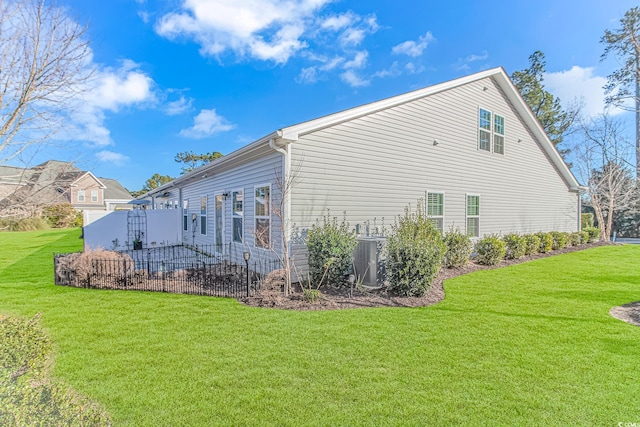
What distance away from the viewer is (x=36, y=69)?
4160mm

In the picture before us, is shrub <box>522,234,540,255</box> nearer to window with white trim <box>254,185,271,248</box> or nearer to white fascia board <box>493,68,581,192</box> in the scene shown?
white fascia board <box>493,68,581,192</box>

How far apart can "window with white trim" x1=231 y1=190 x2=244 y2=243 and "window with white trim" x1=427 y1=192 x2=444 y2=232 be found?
5691 millimetres

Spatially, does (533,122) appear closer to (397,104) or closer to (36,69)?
(397,104)

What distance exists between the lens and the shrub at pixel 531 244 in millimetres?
11266

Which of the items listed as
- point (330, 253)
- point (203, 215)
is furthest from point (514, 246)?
point (203, 215)

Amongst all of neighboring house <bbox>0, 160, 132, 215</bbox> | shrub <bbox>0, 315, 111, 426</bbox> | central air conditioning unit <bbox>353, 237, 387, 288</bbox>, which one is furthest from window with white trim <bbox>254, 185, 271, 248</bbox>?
shrub <bbox>0, 315, 111, 426</bbox>

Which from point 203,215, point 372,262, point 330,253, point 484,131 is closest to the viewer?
point 330,253

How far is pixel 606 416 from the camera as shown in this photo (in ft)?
8.04

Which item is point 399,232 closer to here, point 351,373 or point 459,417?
point 351,373

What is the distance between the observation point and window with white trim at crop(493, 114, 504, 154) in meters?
11.4

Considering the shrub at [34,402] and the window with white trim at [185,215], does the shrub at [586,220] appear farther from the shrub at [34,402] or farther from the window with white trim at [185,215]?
the shrub at [34,402]

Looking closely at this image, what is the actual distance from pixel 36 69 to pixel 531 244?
47.0ft

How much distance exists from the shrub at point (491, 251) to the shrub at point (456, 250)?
126cm

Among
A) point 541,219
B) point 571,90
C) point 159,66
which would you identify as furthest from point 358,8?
point 571,90
